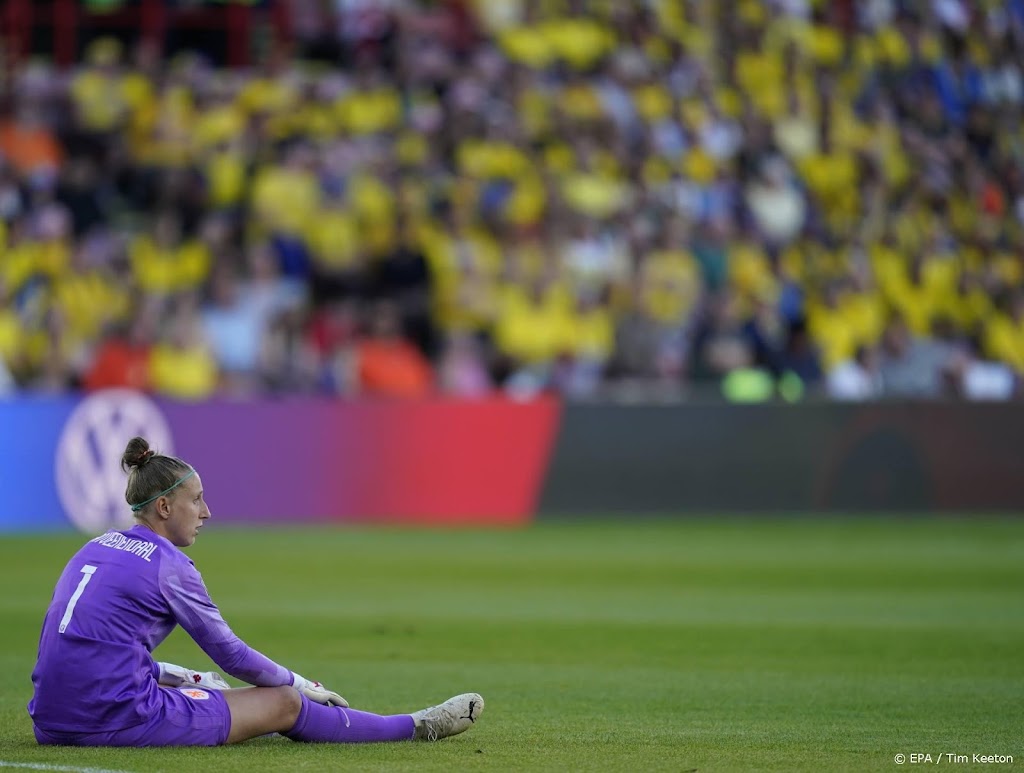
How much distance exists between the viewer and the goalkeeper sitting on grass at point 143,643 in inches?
265

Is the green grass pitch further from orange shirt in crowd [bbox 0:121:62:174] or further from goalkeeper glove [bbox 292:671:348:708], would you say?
orange shirt in crowd [bbox 0:121:62:174]

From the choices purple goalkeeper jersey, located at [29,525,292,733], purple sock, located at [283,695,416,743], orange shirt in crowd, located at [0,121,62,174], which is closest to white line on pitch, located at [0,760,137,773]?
purple goalkeeper jersey, located at [29,525,292,733]

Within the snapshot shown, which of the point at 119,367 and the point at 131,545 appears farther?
the point at 119,367

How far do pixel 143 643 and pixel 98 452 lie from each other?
12106 millimetres

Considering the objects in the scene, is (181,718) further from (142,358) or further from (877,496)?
(877,496)

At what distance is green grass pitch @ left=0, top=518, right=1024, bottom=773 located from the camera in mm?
7230

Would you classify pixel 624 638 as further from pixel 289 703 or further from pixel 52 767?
pixel 52 767

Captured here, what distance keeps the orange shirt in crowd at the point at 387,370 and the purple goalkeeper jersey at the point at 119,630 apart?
13.5 m

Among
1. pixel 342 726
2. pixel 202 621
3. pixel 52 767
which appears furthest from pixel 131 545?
pixel 342 726

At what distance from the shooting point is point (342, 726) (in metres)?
7.20

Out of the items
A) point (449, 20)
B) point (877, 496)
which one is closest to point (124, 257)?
point (449, 20)

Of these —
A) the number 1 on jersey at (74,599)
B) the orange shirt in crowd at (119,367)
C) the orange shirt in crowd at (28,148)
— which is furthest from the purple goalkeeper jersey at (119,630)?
the orange shirt in crowd at (28,148)

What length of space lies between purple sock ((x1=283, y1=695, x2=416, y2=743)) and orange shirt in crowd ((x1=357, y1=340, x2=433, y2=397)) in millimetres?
13120

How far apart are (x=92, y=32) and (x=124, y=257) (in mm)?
6465
